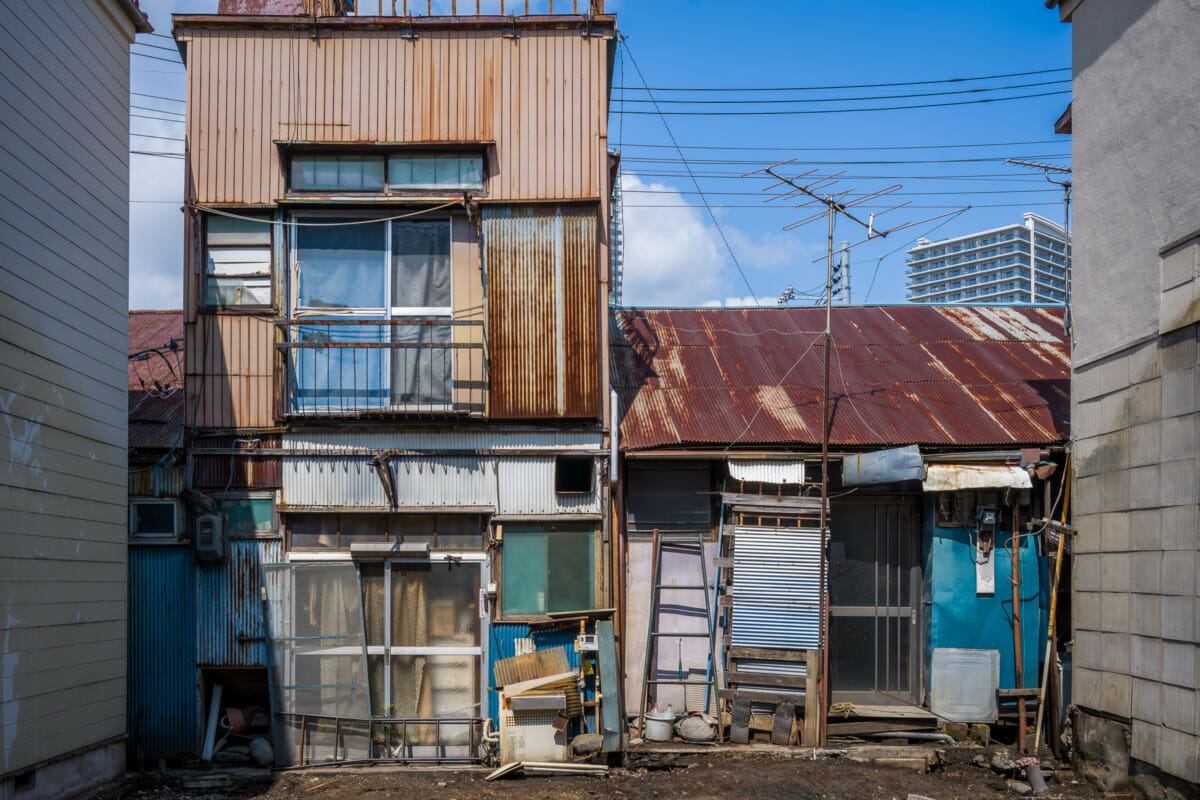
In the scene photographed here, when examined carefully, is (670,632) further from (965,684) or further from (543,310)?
(543,310)

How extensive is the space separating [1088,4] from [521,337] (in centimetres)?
701

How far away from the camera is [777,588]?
1114cm

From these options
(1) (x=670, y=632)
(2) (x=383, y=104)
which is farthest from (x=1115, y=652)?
(2) (x=383, y=104)

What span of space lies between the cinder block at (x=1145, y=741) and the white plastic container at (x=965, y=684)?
2502mm

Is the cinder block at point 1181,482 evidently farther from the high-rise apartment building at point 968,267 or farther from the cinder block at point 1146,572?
the high-rise apartment building at point 968,267

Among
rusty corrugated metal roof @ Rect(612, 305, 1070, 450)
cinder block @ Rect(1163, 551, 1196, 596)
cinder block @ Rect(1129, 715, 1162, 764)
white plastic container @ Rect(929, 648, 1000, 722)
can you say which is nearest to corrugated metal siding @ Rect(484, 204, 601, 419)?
rusty corrugated metal roof @ Rect(612, 305, 1070, 450)

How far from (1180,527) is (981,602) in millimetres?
3644

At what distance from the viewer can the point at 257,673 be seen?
11.2 meters

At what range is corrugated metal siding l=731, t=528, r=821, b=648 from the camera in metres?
11.1

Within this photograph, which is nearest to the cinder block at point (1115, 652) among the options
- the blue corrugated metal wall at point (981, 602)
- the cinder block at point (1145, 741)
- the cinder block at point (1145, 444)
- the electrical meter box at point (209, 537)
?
the cinder block at point (1145, 741)

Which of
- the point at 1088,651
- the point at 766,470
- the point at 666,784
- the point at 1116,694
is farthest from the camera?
the point at 766,470

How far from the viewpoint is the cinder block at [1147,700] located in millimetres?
8328

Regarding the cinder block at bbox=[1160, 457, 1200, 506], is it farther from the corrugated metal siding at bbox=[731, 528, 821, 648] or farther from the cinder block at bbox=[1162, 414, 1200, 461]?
the corrugated metal siding at bbox=[731, 528, 821, 648]

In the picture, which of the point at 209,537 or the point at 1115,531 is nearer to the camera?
the point at 1115,531
